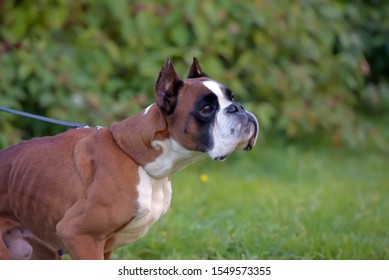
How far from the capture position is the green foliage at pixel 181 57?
6.23m

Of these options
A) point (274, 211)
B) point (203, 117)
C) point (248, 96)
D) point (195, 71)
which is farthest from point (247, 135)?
point (248, 96)

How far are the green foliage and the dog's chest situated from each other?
8.45 ft

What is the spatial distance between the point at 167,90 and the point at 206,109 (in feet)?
0.61

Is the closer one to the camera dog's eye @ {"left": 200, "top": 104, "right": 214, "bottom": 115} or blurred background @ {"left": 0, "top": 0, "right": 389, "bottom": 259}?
dog's eye @ {"left": 200, "top": 104, "right": 214, "bottom": 115}

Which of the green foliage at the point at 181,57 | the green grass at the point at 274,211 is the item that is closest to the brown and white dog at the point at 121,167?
the green grass at the point at 274,211

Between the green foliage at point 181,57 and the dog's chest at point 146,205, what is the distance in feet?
8.45

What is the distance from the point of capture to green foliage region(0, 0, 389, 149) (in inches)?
245

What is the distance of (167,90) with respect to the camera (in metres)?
3.30

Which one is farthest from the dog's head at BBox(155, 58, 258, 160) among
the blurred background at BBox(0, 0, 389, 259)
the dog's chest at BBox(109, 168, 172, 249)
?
the blurred background at BBox(0, 0, 389, 259)

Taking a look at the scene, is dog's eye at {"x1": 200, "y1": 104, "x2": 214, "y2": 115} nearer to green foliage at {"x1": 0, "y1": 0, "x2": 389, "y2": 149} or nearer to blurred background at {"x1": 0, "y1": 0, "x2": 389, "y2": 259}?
blurred background at {"x1": 0, "y1": 0, "x2": 389, "y2": 259}

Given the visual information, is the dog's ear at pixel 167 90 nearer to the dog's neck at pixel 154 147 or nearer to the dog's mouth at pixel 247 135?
the dog's neck at pixel 154 147

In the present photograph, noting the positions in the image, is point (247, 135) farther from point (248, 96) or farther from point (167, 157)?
point (248, 96)

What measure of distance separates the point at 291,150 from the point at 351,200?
5.94 ft
